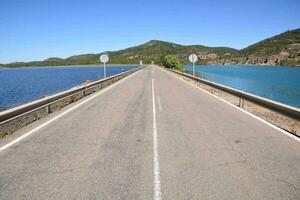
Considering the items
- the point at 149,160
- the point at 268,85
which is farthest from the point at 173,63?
the point at 149,160

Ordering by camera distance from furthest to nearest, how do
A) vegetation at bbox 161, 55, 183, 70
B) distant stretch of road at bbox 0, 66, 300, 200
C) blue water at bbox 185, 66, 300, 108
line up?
vegetation at bbox 161, 55, 183, 70, blue water at bbox 185, 66, 300, 108, distant stretch of road at bbox 0, 66, 300, 200

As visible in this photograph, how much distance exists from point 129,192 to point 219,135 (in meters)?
4.50

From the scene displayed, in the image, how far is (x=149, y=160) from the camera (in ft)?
20.9

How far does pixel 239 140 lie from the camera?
26.6ft

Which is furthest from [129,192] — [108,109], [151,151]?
[108,109]

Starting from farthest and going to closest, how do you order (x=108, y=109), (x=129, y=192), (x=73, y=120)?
1. (x=108, y=109)
2. (x=73, y=120)
3. (x=129, y=192)

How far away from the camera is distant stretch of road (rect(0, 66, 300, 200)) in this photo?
485cm

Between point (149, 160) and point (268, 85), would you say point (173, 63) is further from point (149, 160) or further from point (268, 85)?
point (149, 160)

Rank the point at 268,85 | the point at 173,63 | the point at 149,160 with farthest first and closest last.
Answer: the point at 173,63
the point at 268,85
the point at 149,160

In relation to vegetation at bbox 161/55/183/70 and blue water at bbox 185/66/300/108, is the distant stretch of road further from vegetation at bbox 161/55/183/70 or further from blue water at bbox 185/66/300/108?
vegetation at bbox 161/55/183/70

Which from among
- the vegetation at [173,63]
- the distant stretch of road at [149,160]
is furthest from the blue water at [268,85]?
the distant stretch of road at [149,160]

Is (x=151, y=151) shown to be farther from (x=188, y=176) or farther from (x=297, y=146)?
(x=297, y=146)

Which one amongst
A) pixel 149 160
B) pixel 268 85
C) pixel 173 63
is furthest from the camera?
pixel 173 63

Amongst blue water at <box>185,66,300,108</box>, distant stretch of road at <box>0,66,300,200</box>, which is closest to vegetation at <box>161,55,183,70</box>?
blue water at <box>185,66,300,108</box>
